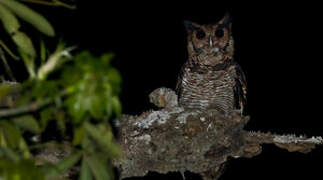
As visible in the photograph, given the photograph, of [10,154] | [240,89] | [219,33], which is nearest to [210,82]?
[240,89]

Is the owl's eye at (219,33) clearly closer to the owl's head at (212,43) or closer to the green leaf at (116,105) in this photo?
the owl's head at (212,43)

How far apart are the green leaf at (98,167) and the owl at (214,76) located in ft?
7.92

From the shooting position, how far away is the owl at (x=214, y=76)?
3053 millimetres

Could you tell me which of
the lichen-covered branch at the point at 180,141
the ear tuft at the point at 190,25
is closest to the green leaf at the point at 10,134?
the lichen-covered branch at the point at 180,141

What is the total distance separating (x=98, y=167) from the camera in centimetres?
61

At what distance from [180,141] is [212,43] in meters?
1.65

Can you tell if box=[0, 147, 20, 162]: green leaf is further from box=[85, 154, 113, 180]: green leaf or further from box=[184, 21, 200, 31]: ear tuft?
box=[184, 21, 200, 31]: ear tuft

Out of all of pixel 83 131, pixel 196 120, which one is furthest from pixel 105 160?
pixel 196 120

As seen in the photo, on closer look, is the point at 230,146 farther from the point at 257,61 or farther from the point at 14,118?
the point at 257,61

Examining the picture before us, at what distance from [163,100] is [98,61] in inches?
54.8

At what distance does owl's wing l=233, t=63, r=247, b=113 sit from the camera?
3076 millimetres

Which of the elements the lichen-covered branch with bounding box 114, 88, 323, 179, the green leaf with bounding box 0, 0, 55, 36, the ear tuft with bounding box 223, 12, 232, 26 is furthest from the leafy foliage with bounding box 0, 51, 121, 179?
the ear tuft with bounding box 223, 12, 232, 26

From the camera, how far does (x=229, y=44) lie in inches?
124

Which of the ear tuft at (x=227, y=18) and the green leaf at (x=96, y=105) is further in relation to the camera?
the ear tuft at (x=227, y=18)
